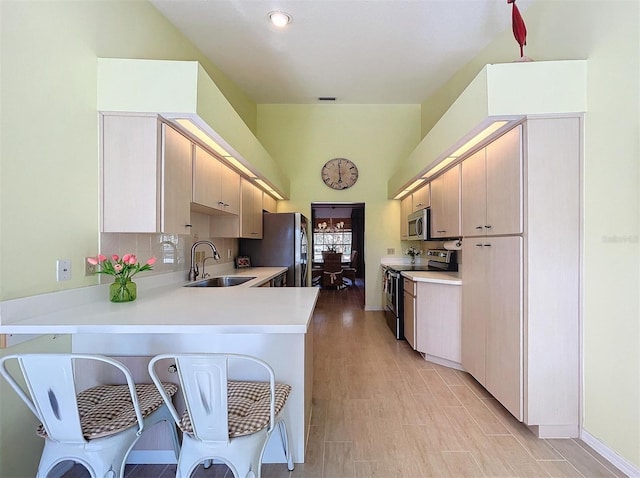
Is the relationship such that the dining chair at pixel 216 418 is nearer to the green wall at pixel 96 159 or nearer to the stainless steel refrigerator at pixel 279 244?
the green wall at pixel 96 159

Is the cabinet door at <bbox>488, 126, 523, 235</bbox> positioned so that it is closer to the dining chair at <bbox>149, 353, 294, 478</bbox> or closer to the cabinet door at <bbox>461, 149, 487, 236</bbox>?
the cabinet door at <bbox>461, 149, 487, 236</bbox>

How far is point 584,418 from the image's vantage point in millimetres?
1941

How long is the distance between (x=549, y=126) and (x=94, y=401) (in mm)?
2761

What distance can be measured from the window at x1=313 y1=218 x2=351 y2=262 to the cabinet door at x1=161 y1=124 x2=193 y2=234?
30.3 feet

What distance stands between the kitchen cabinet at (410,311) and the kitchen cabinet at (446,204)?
0.62 metres

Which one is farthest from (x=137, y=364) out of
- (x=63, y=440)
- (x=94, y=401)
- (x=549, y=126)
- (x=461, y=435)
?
(x=549, y=126)

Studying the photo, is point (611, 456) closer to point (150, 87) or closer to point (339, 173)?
point (150, 87)

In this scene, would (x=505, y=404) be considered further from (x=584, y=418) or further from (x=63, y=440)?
(x=63, y=440)

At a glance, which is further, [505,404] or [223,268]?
[223,268]

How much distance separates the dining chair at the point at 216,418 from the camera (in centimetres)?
112

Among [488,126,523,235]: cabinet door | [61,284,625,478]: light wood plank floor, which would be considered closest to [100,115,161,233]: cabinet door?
[61,284,625,478]: light wood plank floor

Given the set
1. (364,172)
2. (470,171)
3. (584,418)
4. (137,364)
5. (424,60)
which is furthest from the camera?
(364,172)

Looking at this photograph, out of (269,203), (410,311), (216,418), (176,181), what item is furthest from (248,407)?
(269,203)

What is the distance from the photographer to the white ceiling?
9.07 ft
